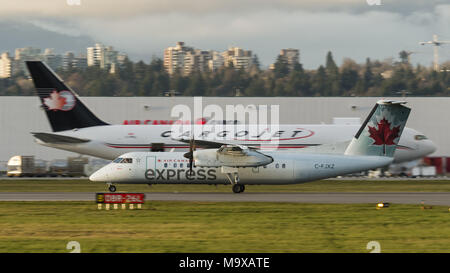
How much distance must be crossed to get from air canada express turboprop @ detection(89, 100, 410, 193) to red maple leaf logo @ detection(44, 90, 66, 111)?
1429 centimetres

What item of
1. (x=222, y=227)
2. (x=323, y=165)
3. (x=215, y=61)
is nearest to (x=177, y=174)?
(x=323, y=165)

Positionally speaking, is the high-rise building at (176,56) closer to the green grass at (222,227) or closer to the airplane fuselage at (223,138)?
the airplane fuselage at (223,138)

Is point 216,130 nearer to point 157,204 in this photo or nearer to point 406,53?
point 157,204

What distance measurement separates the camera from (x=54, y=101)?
48.8m

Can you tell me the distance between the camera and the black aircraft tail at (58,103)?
48.4m

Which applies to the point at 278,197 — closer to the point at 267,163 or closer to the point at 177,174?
the point at 267,163

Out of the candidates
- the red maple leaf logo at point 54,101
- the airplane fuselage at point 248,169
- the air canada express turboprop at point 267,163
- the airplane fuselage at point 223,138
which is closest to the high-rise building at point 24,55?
the red maple leaf logo at point 54,101

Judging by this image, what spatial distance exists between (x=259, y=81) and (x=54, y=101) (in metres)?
46.0

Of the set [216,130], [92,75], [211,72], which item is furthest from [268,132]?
[92,75]

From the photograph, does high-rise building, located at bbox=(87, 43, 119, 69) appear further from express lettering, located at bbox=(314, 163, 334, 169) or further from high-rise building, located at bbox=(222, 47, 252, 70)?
express lettering, located at bbox=(314, 163, 334, 169)

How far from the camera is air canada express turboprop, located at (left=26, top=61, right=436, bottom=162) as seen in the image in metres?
46.4

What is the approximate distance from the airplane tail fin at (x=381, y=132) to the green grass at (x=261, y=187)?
4.71 meters

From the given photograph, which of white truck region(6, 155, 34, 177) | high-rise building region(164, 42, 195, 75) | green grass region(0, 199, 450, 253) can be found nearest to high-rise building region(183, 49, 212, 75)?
high-rise building region(164, 42, 195, 75)
